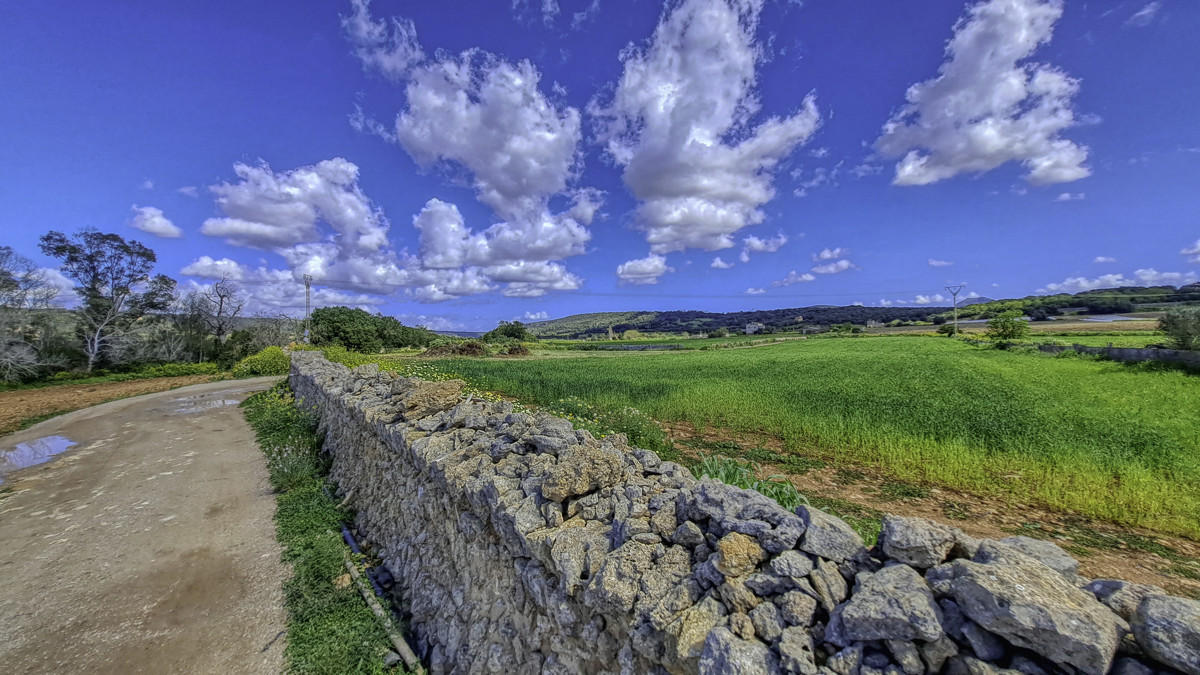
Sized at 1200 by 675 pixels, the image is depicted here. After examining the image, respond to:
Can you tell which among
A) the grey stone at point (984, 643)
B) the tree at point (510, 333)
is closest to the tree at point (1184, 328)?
the grey stone at point (984, 643)

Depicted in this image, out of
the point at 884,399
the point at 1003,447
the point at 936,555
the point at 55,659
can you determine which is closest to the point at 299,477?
the point at 55,659

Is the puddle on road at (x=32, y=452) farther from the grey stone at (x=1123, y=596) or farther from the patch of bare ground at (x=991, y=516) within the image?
the grey stone at (x=1123, y=596)

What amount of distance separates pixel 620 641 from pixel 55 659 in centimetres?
560

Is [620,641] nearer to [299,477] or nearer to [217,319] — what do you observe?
[299,477]

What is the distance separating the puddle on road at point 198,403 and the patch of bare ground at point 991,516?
1804cm

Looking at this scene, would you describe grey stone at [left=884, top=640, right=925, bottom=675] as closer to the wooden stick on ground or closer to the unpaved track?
the wooden stick on ground

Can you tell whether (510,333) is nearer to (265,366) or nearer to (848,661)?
(265,366)

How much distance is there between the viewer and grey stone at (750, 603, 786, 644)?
201 cm

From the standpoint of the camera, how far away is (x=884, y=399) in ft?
38.2

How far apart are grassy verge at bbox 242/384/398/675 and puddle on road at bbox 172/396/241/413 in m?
9.33

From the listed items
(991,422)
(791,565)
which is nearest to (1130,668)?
(791,565)

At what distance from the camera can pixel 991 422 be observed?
29.2 ft

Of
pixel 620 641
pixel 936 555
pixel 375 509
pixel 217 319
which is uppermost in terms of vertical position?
pixel 217 319

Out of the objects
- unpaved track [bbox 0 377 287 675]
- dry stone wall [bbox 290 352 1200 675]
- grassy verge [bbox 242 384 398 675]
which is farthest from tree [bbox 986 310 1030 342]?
unpaved track [bbox 0 377 287 675]
